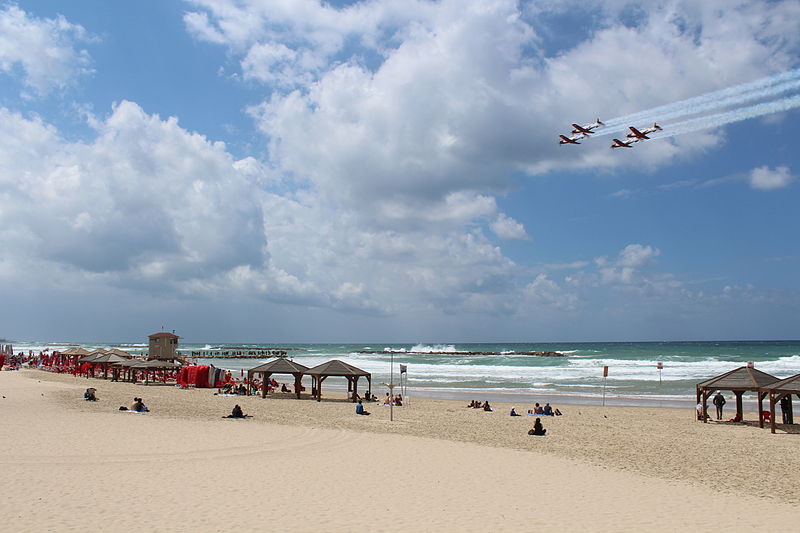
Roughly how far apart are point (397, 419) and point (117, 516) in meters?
13.2

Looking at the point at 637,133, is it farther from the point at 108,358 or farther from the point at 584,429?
the point at 108,358

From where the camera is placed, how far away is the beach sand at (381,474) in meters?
8.02

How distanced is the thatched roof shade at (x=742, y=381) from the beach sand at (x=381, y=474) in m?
1.41

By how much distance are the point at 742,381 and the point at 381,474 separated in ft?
47.6

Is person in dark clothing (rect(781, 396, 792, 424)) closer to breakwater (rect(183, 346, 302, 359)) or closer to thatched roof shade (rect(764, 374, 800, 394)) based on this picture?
thatched roof shade (rect(764, 374, 800, 394))

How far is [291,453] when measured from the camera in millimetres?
12930

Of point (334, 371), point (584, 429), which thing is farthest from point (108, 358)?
point (584, 429)

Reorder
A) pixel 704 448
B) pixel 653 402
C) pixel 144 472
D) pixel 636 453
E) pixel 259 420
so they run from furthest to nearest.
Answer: pixel 653 402 → pixel 259 420 → pixel 704 448 → pixel 636 453 → pixel 144 472

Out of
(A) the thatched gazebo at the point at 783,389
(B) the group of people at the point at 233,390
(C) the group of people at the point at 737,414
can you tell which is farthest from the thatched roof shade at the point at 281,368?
(A) the thatched gazebo at the point at 783,389

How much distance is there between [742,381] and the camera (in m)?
19.2

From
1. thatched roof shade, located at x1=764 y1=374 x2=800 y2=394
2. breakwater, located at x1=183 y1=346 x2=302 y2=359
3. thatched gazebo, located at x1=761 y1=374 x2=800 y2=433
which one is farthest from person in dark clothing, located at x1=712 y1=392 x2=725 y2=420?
breakwater, located at x1=183 y1=346 x2=302 y2=359

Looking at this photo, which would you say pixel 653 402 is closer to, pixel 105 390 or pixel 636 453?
pixel 636 453

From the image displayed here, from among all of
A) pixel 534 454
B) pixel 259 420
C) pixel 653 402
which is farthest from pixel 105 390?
pixel 653 402

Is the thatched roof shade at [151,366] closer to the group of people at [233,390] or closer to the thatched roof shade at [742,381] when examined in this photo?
the group of people at [233,390]
